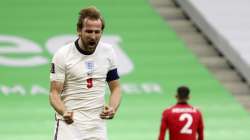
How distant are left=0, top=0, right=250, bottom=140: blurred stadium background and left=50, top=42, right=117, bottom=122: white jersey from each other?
490 cm

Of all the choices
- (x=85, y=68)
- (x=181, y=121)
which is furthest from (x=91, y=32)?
(x=181, y=121)

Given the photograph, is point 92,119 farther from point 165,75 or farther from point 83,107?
point 165,75

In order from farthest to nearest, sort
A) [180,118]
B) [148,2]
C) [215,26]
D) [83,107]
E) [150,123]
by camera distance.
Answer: [148,2]
[215,26]
[150,123]
[180,118]
[83,107]

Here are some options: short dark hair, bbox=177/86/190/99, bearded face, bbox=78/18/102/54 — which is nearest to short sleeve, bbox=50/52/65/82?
bearded face, bbox=78/18/102/54

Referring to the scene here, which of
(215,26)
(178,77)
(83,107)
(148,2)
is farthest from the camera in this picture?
(148,2)

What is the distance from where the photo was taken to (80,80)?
16.7 ft

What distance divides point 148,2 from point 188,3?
2.30 feet

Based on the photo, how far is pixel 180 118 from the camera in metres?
7.88

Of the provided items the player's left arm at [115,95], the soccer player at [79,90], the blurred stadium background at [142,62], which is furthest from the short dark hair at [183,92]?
the soccer player at [79,90]

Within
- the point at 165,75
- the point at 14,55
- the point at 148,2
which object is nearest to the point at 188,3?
the point at 148,2

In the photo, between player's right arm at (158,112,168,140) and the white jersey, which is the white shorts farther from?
player's right arm at (158,112,168,140)

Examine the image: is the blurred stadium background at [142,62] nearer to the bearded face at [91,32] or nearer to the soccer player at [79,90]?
the soccer player at [79,90]

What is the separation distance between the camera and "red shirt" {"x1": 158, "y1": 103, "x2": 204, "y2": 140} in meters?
7.88

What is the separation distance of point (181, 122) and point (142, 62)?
4017 mm
